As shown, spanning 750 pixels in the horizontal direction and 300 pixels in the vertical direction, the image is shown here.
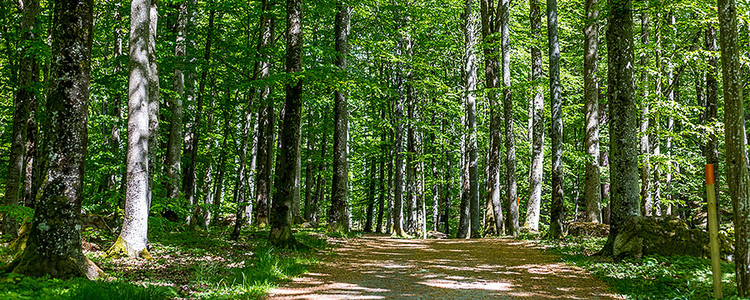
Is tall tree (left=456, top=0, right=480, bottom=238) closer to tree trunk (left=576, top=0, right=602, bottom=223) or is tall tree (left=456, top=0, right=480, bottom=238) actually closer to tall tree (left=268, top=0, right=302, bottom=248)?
tree trunk (left=576, top=0, right=602, bottom=223)

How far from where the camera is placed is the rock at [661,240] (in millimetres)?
7688

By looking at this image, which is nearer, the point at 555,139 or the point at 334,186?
the point at 555,139

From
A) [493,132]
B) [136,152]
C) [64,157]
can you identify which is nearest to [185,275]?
[64,157]

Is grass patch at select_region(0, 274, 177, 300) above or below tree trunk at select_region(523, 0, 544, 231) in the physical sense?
below

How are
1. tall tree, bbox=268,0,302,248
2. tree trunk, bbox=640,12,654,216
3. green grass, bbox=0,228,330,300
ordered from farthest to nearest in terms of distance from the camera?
tree trunk, bbox=640,12,654,216, tall tree, bbox=268,0,302,248, green grass, bbox=0,228,330,300

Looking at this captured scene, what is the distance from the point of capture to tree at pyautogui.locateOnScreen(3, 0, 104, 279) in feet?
18.2

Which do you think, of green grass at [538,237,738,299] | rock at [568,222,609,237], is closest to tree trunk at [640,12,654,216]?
rock at [568,222,609,237]

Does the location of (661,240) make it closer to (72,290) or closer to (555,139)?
(555,139)

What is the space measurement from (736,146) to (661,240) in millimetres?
3358

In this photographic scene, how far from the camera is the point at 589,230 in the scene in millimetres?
12883

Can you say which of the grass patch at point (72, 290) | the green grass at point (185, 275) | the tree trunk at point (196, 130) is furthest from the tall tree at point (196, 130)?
the grass patch at point (72, 290)

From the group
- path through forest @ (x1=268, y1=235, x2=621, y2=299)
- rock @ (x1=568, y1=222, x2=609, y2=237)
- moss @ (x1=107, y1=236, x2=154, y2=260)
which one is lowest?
path through forest @ (x1=268, y1=235, x2=621, y2=299)

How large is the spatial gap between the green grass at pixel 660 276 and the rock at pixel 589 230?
4.26 metres

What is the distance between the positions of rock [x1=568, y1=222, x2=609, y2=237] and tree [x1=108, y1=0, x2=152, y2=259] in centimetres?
1111
